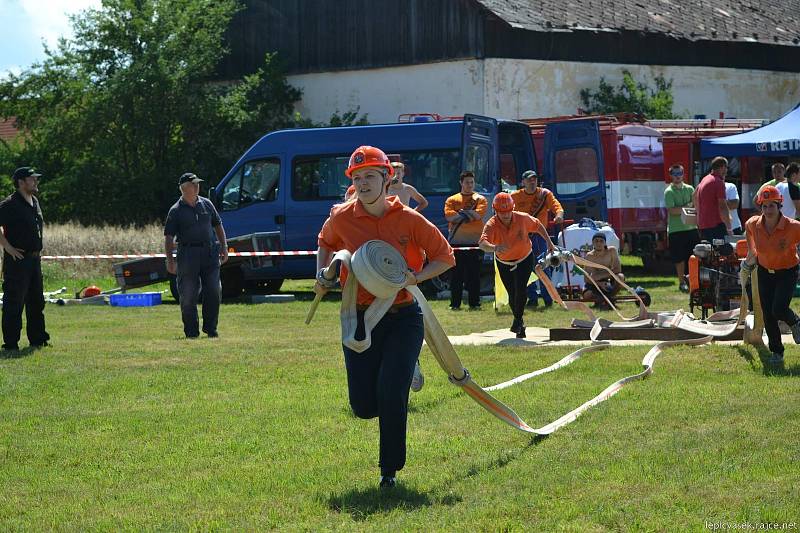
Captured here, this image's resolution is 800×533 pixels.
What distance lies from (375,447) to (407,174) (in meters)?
13.0

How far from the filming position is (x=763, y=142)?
24.0 meters

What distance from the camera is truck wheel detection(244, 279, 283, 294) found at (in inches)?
931

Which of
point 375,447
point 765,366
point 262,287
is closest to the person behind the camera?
point 375,447

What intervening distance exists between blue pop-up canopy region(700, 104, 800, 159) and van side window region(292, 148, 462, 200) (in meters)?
5.77

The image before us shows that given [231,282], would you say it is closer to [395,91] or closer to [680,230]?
[680,230]

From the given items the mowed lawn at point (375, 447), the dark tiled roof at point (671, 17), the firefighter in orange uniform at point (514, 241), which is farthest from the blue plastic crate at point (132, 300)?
the dark tiled roof at point (671, 17)

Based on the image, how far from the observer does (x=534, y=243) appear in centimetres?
1989

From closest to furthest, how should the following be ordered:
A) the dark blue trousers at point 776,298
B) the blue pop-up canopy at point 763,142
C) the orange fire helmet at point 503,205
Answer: the dark blue trousers at point 776,298 → the orange fire helmet at point 503,205 → the blue pop-up canopy at point 763,142

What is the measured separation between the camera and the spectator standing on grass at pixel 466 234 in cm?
1881

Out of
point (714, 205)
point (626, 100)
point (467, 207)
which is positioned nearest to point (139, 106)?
point (626, 100)

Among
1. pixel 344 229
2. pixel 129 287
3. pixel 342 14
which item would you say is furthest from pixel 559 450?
pixel 342 14

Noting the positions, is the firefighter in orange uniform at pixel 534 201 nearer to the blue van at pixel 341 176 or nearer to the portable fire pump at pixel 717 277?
the blue van at pixel 341 176

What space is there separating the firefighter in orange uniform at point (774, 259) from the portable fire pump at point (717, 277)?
3.35 m

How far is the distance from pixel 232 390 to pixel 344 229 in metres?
4.18
